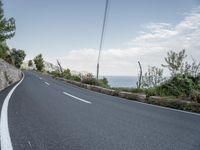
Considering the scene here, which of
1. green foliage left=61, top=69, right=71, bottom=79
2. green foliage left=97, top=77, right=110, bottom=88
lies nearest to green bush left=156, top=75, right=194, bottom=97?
green foliage left=97, top=77, right=110, bottom=88

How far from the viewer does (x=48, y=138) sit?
4164 millimetres

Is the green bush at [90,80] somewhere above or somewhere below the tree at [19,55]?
below

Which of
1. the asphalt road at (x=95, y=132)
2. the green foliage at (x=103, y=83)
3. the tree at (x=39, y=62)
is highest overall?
the tree at (x=39, y=62)

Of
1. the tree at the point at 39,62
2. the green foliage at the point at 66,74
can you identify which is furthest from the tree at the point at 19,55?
the green foliage at the point at 66,74

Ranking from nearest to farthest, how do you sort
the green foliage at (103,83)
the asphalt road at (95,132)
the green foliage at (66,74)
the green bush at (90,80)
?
the asphalt road at (95,132) < the green foliage at (103,83) < the green bush at (90,80) < the green foliage at (66,74)

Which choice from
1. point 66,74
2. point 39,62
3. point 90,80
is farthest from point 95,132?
point 39,62

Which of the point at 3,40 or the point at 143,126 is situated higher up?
the point at 3,40

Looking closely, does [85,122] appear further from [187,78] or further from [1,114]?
[187,78]

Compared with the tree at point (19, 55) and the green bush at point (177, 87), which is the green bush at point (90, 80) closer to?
the green bush at point (177, 87)

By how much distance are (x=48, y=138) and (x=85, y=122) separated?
1467 millimetres

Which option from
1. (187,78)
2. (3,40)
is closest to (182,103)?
(187,78)

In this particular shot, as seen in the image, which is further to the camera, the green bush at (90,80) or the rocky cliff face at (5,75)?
the green bush at (90,80)

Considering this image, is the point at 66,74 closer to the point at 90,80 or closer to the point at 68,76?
the point at 68,76

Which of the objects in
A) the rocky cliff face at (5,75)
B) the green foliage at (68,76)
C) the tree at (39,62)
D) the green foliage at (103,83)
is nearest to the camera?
the rocky cliff face at (5,75)
